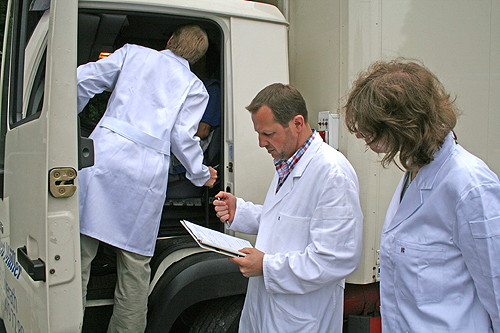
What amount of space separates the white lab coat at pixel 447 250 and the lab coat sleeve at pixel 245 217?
33.5 inches

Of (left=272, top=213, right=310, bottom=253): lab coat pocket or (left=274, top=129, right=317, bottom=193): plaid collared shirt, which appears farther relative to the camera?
(left=274, top=129, right=317, bottom=193): plaid collared shirt

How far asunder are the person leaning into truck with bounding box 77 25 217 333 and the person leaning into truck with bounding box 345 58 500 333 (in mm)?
1077

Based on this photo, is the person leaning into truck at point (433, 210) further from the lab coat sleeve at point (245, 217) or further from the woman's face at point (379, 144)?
the lab coat sleeve at point (245, 217)

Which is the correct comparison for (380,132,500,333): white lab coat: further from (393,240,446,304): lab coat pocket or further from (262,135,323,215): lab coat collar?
(262,135,323,215): lab coat collar

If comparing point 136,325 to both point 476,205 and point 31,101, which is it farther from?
point 476,205

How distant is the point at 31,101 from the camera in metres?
1.86

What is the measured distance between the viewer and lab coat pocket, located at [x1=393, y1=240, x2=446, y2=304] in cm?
106

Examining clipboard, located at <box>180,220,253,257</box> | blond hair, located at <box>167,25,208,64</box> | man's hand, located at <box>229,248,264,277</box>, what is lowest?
man's hand, located at <box>229,248,264,277</box>

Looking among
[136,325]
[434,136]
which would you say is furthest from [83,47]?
[434,136]

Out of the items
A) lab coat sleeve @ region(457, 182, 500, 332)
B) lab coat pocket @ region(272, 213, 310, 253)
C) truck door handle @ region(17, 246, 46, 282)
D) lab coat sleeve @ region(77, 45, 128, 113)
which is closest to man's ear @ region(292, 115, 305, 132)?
lab coat pocket @ region(272, 213, 310, 253)

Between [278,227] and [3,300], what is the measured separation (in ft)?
5.05

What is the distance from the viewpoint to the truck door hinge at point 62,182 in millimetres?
1312

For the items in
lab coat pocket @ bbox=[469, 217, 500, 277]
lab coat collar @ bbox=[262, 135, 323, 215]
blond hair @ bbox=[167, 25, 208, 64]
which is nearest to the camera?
lab coat pocket @ bbox=[469, 217, 500, 277]

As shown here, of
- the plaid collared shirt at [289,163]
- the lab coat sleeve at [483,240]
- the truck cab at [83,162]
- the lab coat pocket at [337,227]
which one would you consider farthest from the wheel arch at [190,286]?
the lab coat sleeve at [483,240]
